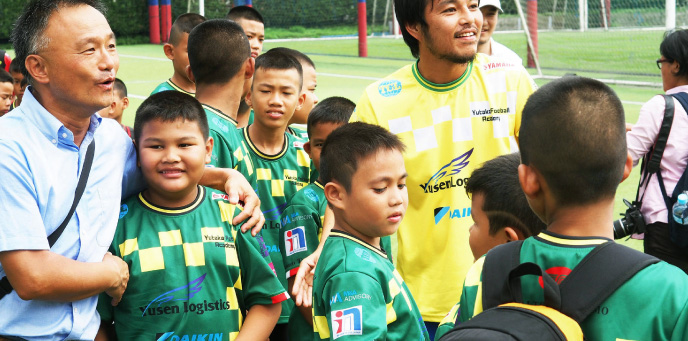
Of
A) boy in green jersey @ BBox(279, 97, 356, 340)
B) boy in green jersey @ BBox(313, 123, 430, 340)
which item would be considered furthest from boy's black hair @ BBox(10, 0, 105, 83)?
boy in green jersey @ BBox(279, 97, 356, 340)

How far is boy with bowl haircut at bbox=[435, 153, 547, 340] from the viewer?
92.9 inches

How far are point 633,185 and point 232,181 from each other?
19.3 feet

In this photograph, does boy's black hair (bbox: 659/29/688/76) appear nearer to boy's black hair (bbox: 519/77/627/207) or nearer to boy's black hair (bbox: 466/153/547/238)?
boy's black hair (bbox: 466/153/547/238)

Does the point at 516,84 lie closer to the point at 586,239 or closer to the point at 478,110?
the point at 478,110

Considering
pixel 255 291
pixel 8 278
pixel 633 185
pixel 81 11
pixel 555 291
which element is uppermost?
pixel 81 11

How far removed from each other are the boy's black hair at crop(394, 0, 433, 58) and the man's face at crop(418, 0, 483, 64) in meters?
0.03

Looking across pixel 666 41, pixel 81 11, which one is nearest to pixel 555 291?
pixel 81 11

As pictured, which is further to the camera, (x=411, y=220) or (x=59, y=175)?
(x=411, y=220)

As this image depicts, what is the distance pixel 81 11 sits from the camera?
2.51 m

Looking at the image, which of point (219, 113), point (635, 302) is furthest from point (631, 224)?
point (635, 302)

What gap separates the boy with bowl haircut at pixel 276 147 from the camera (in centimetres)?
378

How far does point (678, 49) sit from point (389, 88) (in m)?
2.25

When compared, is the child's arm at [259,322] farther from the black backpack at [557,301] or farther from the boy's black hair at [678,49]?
the boy's black hair at [678,49]

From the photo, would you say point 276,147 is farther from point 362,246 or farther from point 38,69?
point 38,69
